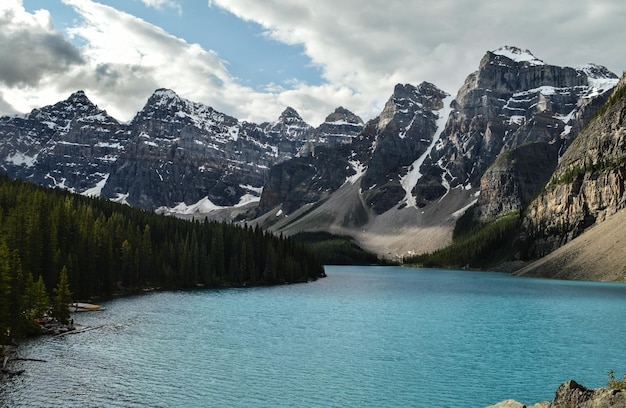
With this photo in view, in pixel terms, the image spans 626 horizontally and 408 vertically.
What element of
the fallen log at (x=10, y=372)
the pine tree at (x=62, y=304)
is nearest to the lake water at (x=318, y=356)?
the fallen log at (x=10, y=372)

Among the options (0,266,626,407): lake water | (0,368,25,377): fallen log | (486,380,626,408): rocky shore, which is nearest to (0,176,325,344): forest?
(0,368,25,377): fallen log

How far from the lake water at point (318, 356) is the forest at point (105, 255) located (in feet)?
22.1

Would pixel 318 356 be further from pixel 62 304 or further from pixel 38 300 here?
pixel 62 304

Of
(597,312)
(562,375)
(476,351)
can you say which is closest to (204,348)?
(476,351)

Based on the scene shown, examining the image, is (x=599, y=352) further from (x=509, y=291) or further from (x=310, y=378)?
(x=509, y=291)

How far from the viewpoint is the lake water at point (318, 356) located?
3619 cm

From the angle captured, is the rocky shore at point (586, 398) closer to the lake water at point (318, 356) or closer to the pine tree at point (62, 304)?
the lake water at point (318, 356)

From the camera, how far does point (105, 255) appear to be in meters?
101

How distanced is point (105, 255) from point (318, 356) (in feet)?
217

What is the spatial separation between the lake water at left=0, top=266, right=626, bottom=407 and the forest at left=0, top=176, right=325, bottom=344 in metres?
6.75

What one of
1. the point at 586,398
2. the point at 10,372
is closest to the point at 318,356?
the point at 10,372

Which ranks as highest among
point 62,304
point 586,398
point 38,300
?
point 38,300

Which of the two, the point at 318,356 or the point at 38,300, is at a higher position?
the point at 38,300

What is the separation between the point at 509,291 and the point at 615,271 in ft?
117
